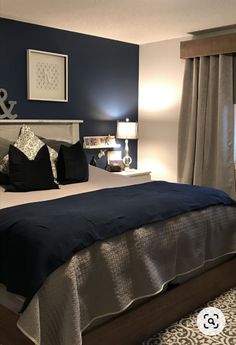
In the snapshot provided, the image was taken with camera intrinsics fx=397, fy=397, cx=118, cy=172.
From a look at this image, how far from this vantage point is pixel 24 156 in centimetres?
323

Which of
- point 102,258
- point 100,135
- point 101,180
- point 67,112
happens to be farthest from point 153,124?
point 102,258

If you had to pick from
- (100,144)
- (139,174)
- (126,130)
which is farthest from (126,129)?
(139,174)

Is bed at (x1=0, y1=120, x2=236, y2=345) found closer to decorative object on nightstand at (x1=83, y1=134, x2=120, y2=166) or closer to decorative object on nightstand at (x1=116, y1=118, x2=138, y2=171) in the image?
decorative object on nightstand at (x1=83, y1=134, x2=120, y2=166)

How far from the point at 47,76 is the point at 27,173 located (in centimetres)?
155

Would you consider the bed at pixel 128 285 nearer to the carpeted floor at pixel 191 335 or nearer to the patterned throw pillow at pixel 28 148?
the carpeted floor at pixel 191 335

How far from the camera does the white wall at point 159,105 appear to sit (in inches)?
193

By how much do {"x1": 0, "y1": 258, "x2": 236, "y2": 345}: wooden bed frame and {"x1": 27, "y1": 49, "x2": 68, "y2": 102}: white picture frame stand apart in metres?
2.58

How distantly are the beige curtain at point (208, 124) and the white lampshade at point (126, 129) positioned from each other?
574mm

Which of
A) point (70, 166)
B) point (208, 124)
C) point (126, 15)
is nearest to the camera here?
point (70, 166)

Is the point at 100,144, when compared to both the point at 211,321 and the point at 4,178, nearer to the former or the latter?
the point at 4,178

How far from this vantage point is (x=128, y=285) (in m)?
2.15

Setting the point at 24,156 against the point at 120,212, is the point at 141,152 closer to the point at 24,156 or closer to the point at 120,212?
the point at 24,156

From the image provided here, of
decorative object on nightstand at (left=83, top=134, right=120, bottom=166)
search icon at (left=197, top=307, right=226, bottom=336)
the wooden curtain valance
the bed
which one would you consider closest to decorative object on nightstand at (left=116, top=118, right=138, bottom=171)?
decorative object on nightstand at (left=83, top=134, right=120, bottom=166)

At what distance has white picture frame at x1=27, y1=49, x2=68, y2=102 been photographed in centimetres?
415
